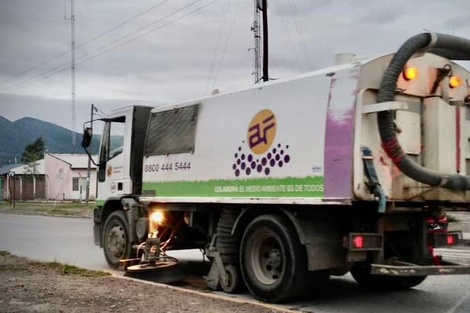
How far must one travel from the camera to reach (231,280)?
9117 millimetres

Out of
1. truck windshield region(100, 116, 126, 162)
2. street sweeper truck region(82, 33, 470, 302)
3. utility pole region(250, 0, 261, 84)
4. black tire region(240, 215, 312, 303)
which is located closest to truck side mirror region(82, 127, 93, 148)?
truck windshield region(100, 116, 126, 162)

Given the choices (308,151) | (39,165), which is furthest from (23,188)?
(308,151)

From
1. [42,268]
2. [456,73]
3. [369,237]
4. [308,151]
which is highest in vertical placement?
A: [456,73]

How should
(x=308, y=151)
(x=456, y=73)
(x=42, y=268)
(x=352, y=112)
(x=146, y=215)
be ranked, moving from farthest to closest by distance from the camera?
(x=146, y=215), (x=42, y=268), (x=456, y=73), (x=308, y=151), (x=352, y=112)

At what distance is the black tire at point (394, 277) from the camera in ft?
27.0

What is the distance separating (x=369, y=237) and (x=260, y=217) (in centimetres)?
161

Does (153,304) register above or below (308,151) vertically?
below

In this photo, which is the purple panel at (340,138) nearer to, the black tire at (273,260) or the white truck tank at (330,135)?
the white truck tank at (330,135)

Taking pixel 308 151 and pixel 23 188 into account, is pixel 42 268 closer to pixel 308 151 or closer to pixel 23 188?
pixel 308 151

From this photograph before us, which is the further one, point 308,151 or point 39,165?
point 39,165

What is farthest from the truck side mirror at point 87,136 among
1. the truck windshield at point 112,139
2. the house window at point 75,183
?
the house window at point 75,183

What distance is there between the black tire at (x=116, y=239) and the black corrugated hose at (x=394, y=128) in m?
5.77

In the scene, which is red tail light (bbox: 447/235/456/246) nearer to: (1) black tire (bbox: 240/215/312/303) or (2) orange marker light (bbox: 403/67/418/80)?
(1) black tire (bbox: 240/215/312/303)

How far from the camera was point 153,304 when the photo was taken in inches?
290
